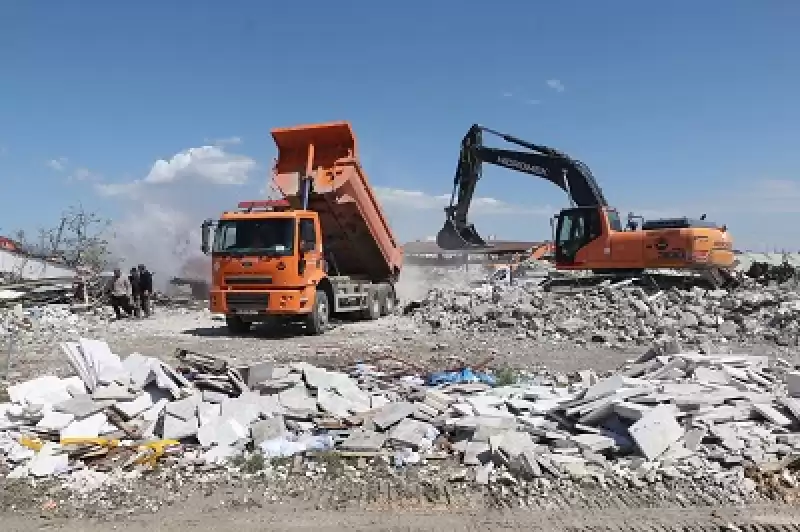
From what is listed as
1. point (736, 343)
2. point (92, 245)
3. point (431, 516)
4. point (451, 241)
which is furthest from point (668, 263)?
point (92, 245)

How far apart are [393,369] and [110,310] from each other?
1266cm

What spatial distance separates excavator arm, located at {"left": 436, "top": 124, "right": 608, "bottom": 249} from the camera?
2023 cm

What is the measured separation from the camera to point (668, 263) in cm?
1700

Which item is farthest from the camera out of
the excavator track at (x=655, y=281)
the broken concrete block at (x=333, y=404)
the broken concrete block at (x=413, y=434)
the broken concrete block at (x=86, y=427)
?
the excavator track at (x=655, y=281)

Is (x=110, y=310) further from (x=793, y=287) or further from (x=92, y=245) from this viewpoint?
(x=793, y=287)

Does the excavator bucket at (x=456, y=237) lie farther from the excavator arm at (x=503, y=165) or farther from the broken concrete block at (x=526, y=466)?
the broken concrete block at (x=526, y=466)

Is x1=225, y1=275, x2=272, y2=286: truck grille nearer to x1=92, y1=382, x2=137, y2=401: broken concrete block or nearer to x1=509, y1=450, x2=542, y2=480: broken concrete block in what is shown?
x1=92, y1=382, x2=137, y2=401: broken concrete block

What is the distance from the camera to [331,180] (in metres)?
14.3

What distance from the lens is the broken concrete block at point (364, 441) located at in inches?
241

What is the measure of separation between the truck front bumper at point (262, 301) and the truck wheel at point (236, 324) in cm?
98

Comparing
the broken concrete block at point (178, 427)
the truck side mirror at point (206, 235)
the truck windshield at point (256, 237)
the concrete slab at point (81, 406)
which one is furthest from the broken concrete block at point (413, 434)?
the truck side mirror at point (206, 235)

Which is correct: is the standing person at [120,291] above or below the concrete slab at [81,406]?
above

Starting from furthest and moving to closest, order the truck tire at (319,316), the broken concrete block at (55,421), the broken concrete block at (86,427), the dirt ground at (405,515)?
the truck tire at (319,316) < the broken concrete block at (55,421) < the broken concrete block at (86,427) < the dirt ground at (405,515)

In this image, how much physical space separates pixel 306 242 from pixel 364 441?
7605 mm
